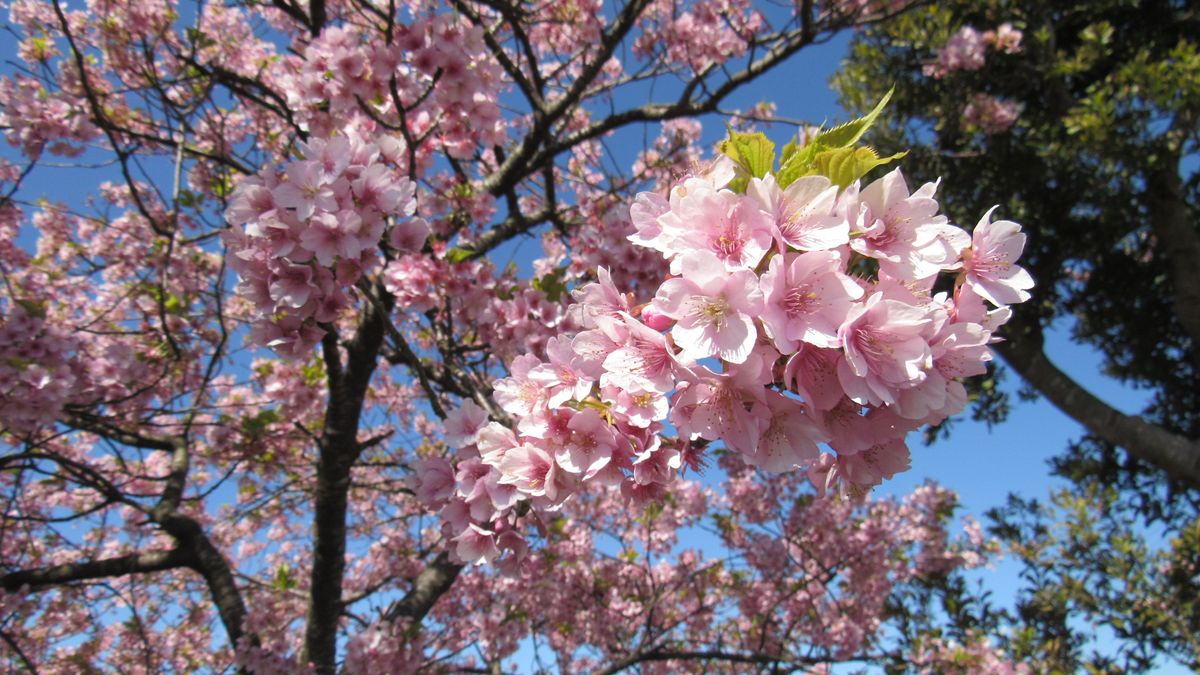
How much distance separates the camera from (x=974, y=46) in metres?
6.62

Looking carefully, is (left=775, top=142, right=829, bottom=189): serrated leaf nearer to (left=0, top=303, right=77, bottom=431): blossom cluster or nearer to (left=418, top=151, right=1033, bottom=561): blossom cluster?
(left=418, top=151, right=1033, bottom=561): blossom cluster

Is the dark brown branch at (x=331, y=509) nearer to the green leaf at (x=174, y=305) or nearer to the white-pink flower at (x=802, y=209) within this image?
the green leaf at (x=174, y=305)

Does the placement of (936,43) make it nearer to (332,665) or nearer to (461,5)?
(461,5)

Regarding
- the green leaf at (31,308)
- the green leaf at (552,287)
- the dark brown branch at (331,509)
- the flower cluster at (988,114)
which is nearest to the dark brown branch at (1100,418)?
the flower cluster at (988,114)

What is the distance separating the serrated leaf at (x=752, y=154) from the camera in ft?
3.51

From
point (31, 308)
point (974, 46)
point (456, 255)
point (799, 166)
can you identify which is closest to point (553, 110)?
point (456, 255)

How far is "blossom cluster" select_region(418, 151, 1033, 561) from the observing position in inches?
35.2

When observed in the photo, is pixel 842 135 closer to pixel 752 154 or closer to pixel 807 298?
pixel 752 154

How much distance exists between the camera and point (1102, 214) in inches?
253

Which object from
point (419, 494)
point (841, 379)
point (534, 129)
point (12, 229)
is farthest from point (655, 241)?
point (12, 229)

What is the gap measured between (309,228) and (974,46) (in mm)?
7310

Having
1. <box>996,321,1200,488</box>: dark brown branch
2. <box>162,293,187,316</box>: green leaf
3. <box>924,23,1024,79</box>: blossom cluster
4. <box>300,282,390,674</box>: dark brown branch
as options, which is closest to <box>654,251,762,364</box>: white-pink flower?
<box>300,282,390,674</box>: dark brown branch

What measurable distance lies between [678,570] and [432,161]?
5.36 m

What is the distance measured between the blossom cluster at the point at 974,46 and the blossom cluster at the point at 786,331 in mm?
6936
